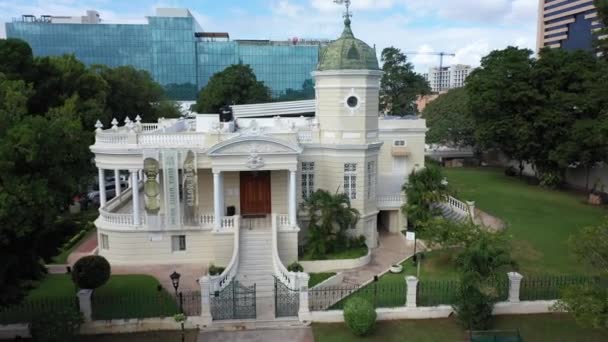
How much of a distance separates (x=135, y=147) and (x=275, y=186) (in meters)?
6.89

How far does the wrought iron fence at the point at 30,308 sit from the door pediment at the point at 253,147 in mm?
8191

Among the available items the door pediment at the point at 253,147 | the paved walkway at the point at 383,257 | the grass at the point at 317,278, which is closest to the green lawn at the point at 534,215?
the paved walkway at the point at 383,257

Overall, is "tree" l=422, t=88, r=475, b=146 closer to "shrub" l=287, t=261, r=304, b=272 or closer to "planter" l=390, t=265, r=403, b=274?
"planter" l=390, t=265, r=403, b=274

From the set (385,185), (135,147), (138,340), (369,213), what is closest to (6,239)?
(138,340)

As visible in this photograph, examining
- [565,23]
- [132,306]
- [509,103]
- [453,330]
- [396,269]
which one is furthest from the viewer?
[565,23]

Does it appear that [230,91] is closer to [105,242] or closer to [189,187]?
[189,187]

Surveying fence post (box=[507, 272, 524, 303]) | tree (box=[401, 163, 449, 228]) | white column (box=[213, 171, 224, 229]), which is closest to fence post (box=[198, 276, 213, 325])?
white column (box=[213, 171, 224, 229])

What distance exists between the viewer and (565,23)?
3433 inches

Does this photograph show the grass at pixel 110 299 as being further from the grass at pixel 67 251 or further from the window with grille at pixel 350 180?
the window with grille at pixel 350 180

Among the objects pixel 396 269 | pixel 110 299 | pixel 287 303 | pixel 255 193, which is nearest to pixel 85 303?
pixel 110 299

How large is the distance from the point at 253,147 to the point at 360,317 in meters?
9.21

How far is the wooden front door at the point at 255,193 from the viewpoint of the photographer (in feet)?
78.2

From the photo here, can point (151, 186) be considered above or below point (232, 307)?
above

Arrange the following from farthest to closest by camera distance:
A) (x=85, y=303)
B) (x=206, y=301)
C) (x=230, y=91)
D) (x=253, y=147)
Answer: (x=230, y=91) → (x=253, y=147) → (x=206, y=301) → (x=85, y=303)
